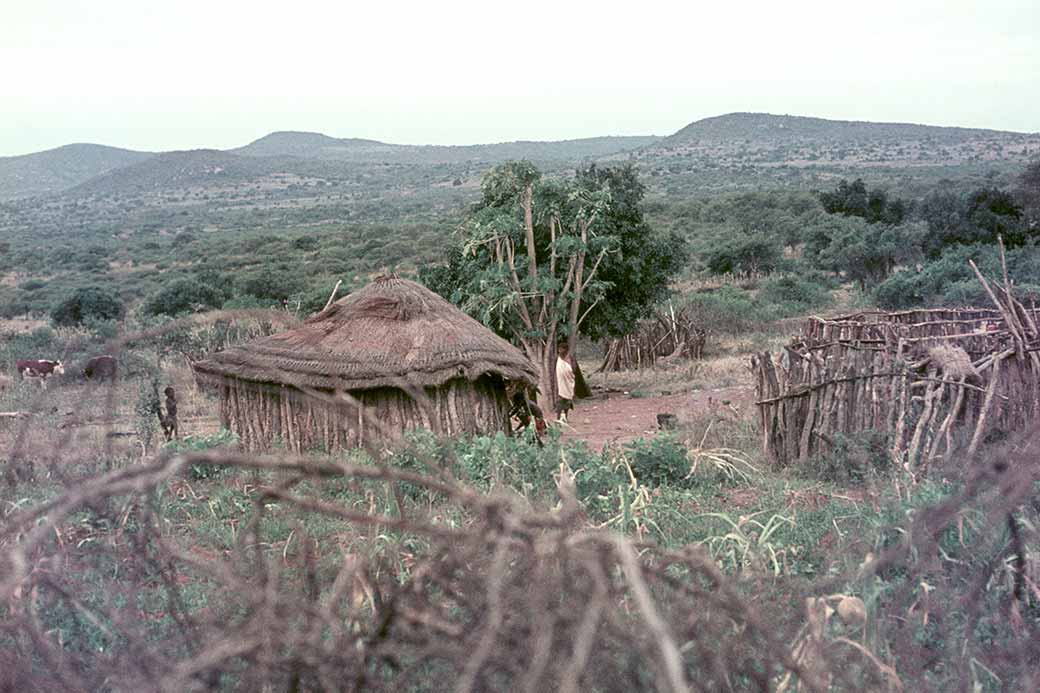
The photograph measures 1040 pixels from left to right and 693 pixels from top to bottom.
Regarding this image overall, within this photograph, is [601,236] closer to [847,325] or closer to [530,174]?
[530,174]

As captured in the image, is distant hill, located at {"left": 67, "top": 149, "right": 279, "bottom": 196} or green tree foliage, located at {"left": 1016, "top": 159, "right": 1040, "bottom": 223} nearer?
green tree foliage, located at {"left": 1016, "top": 159, "right": 1040, "bottom": 223}

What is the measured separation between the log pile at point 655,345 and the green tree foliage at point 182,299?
14.1m

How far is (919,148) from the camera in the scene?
91.3m

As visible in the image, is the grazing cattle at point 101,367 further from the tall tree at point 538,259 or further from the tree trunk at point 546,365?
the tree trunk at point 546,365

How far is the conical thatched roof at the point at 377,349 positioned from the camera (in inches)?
373

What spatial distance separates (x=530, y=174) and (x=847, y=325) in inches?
282

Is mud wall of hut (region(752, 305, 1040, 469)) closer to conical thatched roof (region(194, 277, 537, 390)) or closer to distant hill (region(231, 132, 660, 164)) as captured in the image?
conical thatched roof (region(194, 277, 537, 390))

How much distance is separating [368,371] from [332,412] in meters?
0.49

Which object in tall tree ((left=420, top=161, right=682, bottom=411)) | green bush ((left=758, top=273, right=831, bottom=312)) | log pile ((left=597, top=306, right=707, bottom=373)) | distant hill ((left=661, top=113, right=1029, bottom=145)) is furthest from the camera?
distant hill ((left=661, top=113, right=1029, bottom=145))

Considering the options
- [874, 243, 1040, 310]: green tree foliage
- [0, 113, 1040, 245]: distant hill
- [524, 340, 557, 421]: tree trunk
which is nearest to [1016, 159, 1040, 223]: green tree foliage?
[874, 243, 1040, 310]: green tree foliage

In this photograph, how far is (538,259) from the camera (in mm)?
15797

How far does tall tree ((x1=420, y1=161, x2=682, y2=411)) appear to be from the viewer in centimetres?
1492

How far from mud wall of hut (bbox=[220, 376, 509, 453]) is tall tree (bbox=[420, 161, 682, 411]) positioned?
4.34 metres

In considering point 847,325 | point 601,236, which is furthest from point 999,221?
point 847,325
